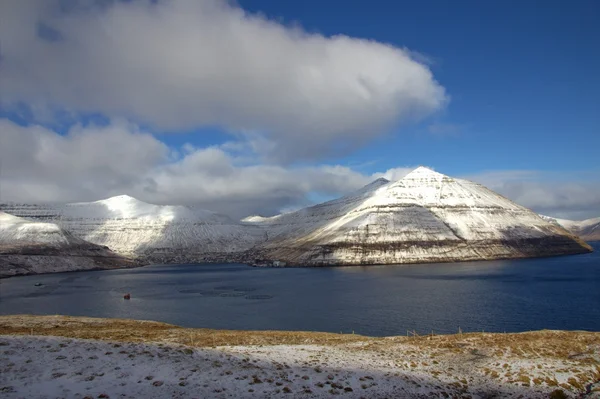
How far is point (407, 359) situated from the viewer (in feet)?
103

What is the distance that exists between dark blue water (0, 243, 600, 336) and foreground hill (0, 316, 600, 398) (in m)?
34.6

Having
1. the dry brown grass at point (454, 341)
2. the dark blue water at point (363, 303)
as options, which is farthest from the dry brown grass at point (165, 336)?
the dark blue water at point (363, 303)

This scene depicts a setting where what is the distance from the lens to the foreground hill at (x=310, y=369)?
20203 mm

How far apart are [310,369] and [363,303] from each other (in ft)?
251

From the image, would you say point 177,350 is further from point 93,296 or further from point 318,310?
point 93,296

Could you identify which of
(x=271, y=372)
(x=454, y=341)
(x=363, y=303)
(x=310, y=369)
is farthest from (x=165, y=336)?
(x=363, y=303)

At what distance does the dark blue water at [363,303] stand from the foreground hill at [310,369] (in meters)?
34.6

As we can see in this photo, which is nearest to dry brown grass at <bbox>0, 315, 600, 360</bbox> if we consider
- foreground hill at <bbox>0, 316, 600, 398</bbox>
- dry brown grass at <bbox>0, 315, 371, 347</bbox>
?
dry brown grass at <bbox>0, 315, 371, 347</bbox>

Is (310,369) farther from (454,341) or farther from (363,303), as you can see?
(363,303)

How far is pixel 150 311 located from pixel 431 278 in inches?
3908

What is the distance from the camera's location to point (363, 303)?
99562 millimetres

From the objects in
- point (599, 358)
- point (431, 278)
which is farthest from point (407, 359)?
point (431, 278)

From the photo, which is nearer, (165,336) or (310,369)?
(310,369)

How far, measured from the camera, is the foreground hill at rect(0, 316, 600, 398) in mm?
20203
